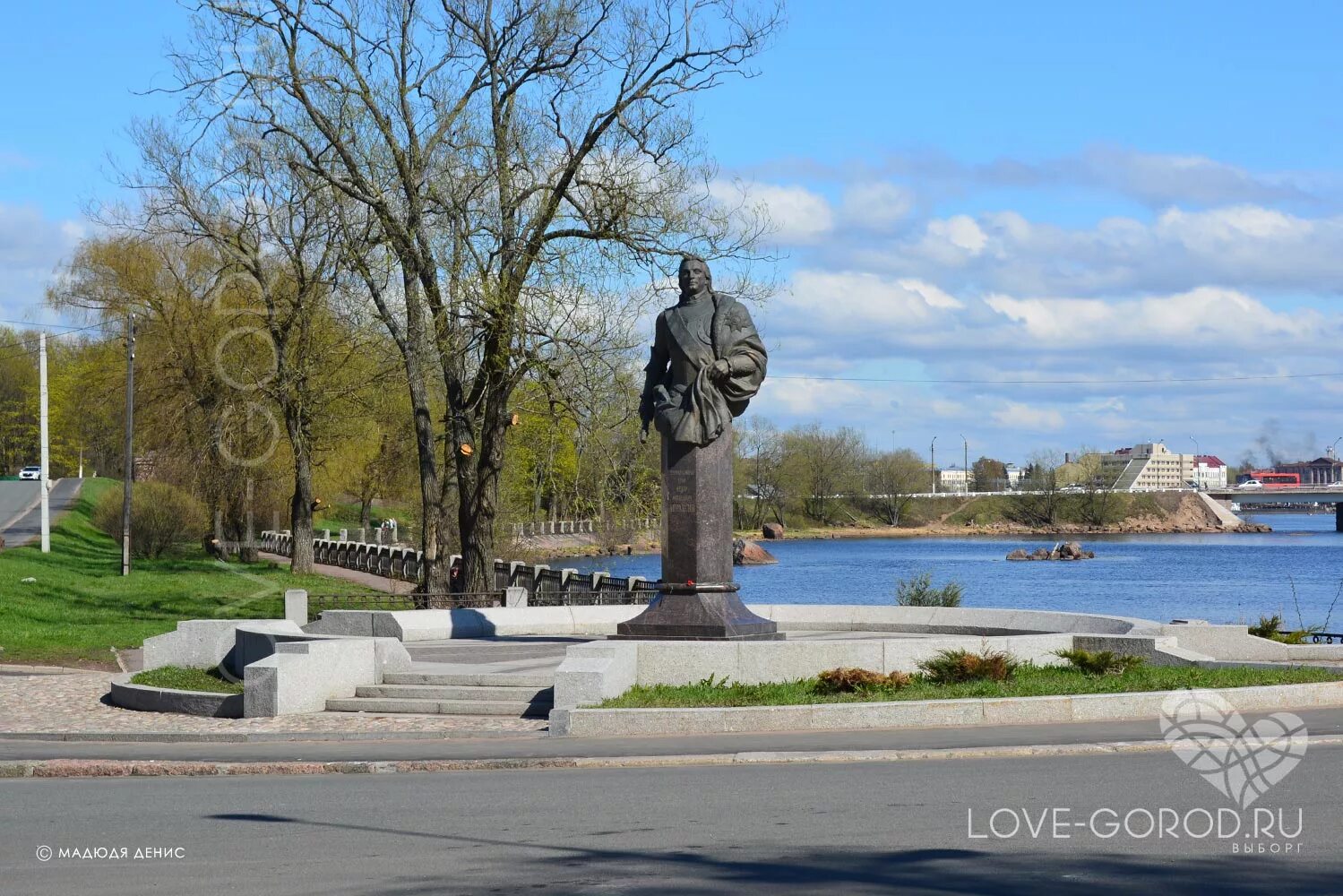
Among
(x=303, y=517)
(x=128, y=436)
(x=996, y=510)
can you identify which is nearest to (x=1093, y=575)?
(x=303, y=517)

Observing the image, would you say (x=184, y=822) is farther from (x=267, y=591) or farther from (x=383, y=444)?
(x=383, y=444)

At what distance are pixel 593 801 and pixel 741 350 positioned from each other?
8526 millimetres

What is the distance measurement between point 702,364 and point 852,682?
4572mm

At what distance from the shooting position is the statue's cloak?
17.7 metres

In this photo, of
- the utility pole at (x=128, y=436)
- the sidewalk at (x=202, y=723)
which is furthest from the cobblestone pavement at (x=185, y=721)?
the utility pole at (x=128, y=436)

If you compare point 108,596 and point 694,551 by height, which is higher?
point 694,551

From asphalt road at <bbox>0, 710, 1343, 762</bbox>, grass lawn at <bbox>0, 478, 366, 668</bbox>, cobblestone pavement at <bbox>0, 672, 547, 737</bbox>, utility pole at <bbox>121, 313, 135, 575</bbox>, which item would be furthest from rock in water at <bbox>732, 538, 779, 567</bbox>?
asphalt road at <bbox>0, 710, 1343, 762</bbox>

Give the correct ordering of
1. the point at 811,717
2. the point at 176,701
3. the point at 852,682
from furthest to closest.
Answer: the point at 176,701
the point at 852,682
the point at 811,717

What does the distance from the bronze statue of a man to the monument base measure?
181 cm

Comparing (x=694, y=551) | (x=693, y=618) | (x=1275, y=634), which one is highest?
(x=694, y=551)

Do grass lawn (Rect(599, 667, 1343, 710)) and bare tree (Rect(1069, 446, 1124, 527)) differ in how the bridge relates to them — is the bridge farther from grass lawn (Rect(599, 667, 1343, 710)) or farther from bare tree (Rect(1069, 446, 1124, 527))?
grass lawn (Rect(599, 667, 1343, 710))

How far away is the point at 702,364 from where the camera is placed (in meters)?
17.8

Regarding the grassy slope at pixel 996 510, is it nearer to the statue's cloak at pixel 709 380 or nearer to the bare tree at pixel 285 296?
the bare tree at pixel 285 296

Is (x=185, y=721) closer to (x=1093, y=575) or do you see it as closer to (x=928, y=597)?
(x=928, y=597)
